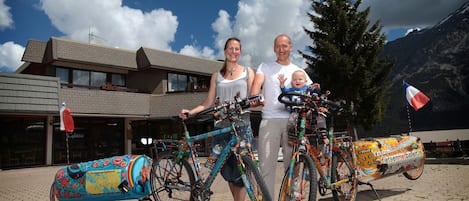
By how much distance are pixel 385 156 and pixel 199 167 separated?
2.80m

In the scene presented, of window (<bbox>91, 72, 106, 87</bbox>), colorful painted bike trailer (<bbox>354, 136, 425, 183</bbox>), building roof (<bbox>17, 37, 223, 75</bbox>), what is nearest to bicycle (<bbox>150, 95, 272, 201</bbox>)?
colorful painted bike trailer (<bbox>354, 136, 425, 183</bbox>)

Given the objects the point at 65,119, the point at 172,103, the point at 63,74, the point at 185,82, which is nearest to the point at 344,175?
the point at 65,119

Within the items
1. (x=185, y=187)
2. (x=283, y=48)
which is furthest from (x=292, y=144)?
(x=185, y=187)

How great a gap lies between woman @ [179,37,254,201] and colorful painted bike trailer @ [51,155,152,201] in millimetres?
760

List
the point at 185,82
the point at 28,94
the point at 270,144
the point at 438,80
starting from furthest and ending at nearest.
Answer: the point at 438,80
the point at 185,82
the point at 28,94
the point at 270,144

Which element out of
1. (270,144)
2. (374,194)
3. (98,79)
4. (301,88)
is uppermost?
(98,79)

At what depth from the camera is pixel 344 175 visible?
12.4 ft

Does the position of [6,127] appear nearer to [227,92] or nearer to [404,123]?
[227,92]

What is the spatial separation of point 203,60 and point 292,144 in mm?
20393

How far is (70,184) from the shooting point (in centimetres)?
377

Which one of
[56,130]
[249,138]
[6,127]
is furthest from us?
[56,130]

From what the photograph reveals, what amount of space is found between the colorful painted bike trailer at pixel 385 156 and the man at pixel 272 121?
159 centimetres

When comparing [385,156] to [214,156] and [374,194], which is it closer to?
[374,194]

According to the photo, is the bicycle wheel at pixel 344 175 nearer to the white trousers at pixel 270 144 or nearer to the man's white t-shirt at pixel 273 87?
the white trousers at pixel 270 144
